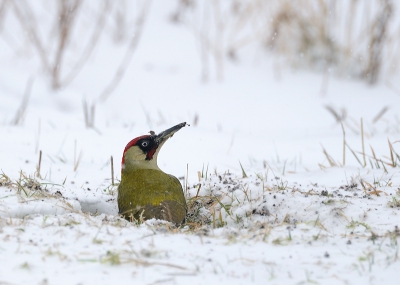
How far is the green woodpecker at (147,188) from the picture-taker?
10.5 ft

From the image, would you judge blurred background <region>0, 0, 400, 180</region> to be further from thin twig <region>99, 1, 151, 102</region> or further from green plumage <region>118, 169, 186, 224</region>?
green plumage <region>118, 169, 186, 224</region>

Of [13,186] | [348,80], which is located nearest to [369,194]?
[13,186]

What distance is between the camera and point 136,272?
2199 mm

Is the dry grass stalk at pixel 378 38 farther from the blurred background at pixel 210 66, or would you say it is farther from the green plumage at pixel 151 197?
the green plumage at pixel 151 197

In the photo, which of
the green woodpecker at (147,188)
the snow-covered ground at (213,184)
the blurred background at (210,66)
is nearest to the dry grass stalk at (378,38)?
the blurred background at (210,66)

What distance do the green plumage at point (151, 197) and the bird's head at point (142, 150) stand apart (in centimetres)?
8

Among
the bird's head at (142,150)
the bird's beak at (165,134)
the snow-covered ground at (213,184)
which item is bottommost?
the snow-covered ground at (213,184)

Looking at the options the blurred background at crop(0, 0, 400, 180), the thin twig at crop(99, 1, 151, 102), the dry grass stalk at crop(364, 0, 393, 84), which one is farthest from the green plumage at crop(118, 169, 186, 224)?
the dry grass stalk at crop(364, 0, 393, 84)

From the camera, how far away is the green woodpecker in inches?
127

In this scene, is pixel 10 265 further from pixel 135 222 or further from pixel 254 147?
pixel 254 147

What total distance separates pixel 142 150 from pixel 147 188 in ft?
1.05

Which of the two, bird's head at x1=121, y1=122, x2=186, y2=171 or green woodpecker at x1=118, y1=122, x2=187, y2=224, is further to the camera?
→ bird's head at x1=121, y1=122, x2=186, y2=171

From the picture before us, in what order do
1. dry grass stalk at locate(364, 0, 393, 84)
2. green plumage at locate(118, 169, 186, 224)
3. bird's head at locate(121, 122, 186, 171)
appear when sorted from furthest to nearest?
dry grass stalk at locate(364, 0, 393, 84) < bird's head at locate(121, 122, 186, 171) < green plumage at locate(118, 169, 186, 224)

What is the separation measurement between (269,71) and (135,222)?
7.04 metres
